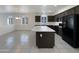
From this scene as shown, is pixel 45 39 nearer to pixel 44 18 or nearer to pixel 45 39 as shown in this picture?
pixel 45 39

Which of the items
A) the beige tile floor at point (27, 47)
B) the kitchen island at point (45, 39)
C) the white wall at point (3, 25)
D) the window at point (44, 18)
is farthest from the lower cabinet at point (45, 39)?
the window at point (44, 18)

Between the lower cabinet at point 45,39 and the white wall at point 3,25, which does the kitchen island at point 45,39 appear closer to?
the lower cabinet at point 45,39

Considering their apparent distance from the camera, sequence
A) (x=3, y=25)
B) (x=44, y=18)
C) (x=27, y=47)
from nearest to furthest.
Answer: (x=27, y=47) → (x=3, y=25) → (x=44, y=18)

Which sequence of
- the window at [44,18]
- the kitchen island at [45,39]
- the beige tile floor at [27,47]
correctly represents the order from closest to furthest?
the beige tile floor at [27,47], the kitchen island at [45,39], the window at [44,18]

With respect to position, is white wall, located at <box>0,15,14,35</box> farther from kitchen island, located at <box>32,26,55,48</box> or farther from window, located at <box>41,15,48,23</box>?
window, located at <box>41,15,48,23</box>

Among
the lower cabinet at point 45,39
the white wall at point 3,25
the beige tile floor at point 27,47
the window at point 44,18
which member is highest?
the window at point 44,18

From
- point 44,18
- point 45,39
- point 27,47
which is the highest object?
point 44,18

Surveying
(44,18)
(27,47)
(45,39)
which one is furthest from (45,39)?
(44,18)

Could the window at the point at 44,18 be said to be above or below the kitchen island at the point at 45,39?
above

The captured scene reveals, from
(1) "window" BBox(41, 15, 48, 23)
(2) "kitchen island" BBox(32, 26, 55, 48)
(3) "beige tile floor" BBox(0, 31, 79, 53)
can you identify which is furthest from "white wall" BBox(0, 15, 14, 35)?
(1) "window" BBox(41, 15, 48, 23)

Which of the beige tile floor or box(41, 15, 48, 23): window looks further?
box(41, 15, 48, 23): window

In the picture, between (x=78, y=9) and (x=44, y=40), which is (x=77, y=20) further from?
(x=44, y=40)
